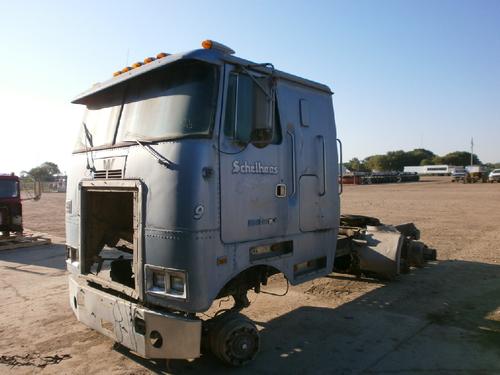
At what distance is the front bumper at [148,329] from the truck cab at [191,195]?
0.01 m

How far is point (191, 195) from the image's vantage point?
3570mm

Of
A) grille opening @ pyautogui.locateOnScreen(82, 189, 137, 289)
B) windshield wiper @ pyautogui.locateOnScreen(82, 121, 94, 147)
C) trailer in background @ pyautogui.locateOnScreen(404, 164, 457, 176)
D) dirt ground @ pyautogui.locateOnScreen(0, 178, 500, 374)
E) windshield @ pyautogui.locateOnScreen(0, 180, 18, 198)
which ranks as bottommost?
dirt ground @ pyautogui.locateOnScreen(0, 178, 500, 374)

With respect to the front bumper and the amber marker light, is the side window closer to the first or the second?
the amber marker light

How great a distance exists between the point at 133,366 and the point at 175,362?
414 mm

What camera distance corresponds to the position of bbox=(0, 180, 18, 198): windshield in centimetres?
1214

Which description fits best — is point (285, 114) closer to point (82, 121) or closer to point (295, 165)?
Result: point (295, 165)

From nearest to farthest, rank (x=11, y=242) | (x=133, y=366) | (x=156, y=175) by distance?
1. (x=156, y=175)
2. (x=133, y=366)
3. (x=11, y=242)

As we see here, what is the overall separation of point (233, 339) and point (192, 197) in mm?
1486

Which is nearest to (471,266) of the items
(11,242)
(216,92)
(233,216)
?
(233,216)

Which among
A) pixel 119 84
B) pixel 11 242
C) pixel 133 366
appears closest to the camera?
pixel 133 366

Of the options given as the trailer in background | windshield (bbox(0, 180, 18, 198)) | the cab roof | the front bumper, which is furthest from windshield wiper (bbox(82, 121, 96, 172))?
the trailer in background

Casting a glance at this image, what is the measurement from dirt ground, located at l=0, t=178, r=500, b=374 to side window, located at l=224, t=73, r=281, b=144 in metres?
2.28

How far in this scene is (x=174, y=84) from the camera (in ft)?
13.1

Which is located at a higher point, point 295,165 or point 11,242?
point 295,165
